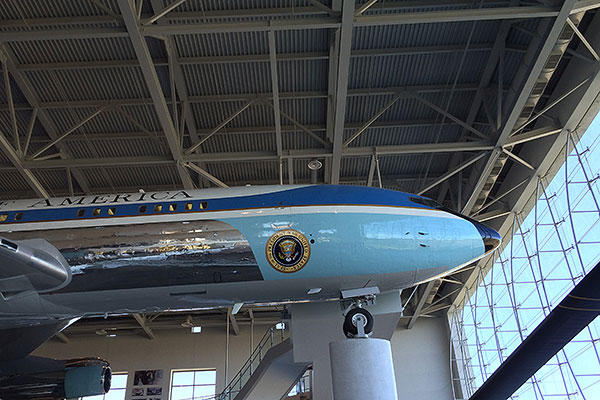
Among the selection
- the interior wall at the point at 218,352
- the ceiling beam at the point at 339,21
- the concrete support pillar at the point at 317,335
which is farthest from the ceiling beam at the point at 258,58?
the interior wall at the point at 218,352

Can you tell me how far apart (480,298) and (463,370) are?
5411mm

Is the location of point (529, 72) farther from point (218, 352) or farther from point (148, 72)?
point (218, 352)

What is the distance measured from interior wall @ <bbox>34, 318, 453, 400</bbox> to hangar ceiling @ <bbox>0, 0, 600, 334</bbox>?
13125 mm

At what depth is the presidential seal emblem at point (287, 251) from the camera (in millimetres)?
9891

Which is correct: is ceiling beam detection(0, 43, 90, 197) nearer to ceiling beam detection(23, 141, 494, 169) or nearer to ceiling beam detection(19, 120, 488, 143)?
ceiling beam detection(19, 120, 488, 143)

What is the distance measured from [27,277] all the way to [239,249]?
3.77 metres

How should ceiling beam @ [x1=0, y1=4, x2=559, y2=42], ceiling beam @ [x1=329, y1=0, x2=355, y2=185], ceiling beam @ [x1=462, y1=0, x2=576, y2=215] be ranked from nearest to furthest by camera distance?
ceiling beam @ [x1=329, y1=0, x2=355, y2=185] → ceiling beam @ [x1=0, y1=4, x2=559, y2=42] → ceiling beam @ [x1=462, y1=0, x2=576, y2=215]

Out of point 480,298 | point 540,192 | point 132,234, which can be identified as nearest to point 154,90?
point 132,234

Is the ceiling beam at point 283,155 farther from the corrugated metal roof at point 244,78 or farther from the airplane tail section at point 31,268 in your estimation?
the airplane tail section at point 31,268

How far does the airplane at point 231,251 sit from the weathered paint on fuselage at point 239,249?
0.02m

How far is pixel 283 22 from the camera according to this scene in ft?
42.7

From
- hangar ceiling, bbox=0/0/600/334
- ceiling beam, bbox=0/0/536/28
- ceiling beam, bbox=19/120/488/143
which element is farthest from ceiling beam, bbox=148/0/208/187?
ceiling beam, bbox=0/0/536/28

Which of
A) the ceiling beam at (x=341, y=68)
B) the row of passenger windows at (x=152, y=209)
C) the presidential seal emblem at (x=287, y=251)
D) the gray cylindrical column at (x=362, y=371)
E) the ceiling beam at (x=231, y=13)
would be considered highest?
the ceiling beam at (x=231, y=13)

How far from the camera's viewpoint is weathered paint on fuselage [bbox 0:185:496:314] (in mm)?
9898
